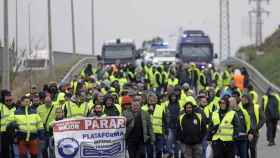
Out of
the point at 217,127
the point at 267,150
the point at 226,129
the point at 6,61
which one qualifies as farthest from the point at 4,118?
the point at 267,150

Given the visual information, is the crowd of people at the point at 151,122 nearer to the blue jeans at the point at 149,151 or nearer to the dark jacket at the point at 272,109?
the blue jeans at the point at 149,151

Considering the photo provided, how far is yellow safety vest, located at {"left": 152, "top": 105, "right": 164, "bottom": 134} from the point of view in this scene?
19.3 meters

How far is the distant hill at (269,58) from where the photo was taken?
52713mm

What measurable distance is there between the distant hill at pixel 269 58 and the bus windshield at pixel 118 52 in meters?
7.64

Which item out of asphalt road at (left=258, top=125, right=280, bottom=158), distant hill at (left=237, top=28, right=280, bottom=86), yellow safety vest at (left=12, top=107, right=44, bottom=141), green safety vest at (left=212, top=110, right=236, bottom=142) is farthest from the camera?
distant hill at (left=237, top=28, right=280, bottom=86)

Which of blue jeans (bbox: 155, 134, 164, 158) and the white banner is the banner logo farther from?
blue jeans (bbox: 155, 134, 164, 158)

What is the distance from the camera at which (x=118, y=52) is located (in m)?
53.1

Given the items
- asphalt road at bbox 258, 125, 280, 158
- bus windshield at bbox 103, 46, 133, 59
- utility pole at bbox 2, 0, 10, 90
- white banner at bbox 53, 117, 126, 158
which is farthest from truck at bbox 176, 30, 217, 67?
white banner at bbox 53, 117, 126, 158

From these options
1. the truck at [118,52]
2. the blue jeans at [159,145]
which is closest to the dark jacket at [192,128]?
the blue jeans at [159,145]

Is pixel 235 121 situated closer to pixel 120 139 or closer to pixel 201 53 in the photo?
pixel 120 139

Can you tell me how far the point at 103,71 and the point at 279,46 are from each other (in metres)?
31.5

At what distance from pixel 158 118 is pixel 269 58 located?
131 ft

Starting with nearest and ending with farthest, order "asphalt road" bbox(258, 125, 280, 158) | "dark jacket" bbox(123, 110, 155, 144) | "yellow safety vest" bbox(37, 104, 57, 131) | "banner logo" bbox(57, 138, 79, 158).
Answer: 1. "banner logo" bbox(57, 138, 79, 158)
2. "dark jacket" bbox(123, 110, 155, 144)
3. "yellow safety vest" bbox(37, 104, 57, 131)
4. "asphalt road" bbox(258, 125, 280, 158)

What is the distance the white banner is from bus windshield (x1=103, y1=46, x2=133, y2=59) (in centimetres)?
3768
